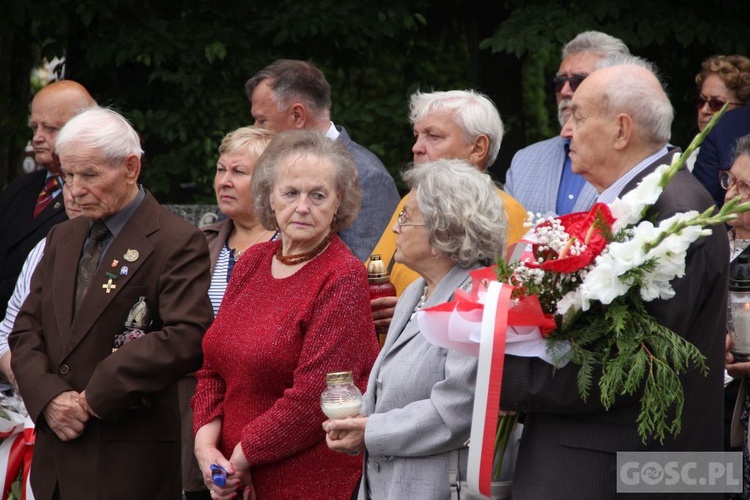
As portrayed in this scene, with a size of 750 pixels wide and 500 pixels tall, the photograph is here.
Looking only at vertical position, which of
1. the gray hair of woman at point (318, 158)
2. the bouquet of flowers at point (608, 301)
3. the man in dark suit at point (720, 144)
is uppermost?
the man in dark suit at point (720, 144)

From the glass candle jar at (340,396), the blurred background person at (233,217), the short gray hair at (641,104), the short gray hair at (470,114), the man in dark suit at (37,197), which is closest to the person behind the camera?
the short gray hair at (641,104)

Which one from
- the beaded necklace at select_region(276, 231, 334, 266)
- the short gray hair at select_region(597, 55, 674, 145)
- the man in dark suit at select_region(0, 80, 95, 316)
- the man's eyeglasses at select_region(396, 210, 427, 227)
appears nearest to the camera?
the short gray hair at select_region(597, 55, 674, 145)

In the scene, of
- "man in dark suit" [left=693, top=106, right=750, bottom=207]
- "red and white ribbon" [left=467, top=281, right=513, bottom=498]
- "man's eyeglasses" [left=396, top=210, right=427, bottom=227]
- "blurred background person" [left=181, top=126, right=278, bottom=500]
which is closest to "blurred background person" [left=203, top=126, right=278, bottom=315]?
"blurred background person" [left=181, top=126, right=278, bottom=500]

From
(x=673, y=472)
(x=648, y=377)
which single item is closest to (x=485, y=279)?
(x=648, y=377)

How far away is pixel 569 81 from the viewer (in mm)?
5980

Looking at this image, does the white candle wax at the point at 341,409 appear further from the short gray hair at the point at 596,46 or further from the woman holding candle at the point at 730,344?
the short gray hair at the point at 596,46

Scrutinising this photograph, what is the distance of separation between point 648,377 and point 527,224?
59 cm

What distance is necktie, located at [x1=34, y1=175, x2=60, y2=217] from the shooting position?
21.3 feet

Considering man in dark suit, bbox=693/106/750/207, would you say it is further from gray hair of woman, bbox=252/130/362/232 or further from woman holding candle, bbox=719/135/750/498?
gray hair of woman, bbox=252/130/362/232

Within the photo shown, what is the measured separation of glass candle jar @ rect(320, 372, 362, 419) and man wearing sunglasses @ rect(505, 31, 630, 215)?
188 cm

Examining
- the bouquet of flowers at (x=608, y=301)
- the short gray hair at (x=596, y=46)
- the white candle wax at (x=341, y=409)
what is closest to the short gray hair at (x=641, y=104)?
the bouquet of flowers at (x=608, y=301)

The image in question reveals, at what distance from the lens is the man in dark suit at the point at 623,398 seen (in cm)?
345

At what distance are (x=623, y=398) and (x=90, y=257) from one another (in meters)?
2.48

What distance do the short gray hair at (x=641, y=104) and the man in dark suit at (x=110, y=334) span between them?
197 cm
